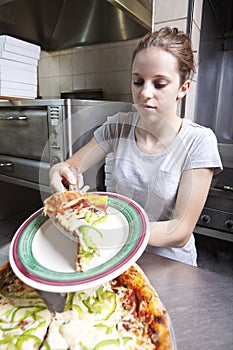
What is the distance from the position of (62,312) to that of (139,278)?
138 millimetres

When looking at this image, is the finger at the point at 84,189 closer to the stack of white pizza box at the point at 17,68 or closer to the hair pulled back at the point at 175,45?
the hair pulled back at the point at 175,45

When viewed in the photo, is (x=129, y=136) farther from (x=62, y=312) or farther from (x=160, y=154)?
(x=62, y=312)

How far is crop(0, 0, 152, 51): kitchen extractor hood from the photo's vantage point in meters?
1.39

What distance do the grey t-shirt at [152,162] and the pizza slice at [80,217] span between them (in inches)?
4.6

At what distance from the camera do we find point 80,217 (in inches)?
15.6

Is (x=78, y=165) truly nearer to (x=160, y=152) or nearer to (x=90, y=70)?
(x=160, y=152)

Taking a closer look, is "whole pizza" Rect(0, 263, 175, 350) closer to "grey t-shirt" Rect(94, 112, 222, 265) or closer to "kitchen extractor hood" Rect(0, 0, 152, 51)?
"grey t-shirt" Rect(94, 112, 222, 265)

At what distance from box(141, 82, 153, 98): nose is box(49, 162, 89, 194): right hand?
20 cm

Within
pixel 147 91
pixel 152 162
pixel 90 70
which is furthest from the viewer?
pixel 90 70

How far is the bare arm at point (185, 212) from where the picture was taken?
0.50 meters

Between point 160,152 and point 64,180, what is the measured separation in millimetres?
246

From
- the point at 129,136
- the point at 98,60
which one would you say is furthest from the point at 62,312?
the point at 98,60

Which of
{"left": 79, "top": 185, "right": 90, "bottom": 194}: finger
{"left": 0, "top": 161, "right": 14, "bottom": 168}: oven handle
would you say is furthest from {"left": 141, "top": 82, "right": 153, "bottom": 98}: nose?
{"left": 0, "top": 161, "right": 14, "bottom": 168}: oven handle

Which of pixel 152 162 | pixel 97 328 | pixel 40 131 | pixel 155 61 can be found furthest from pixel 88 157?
pixel 40 131
